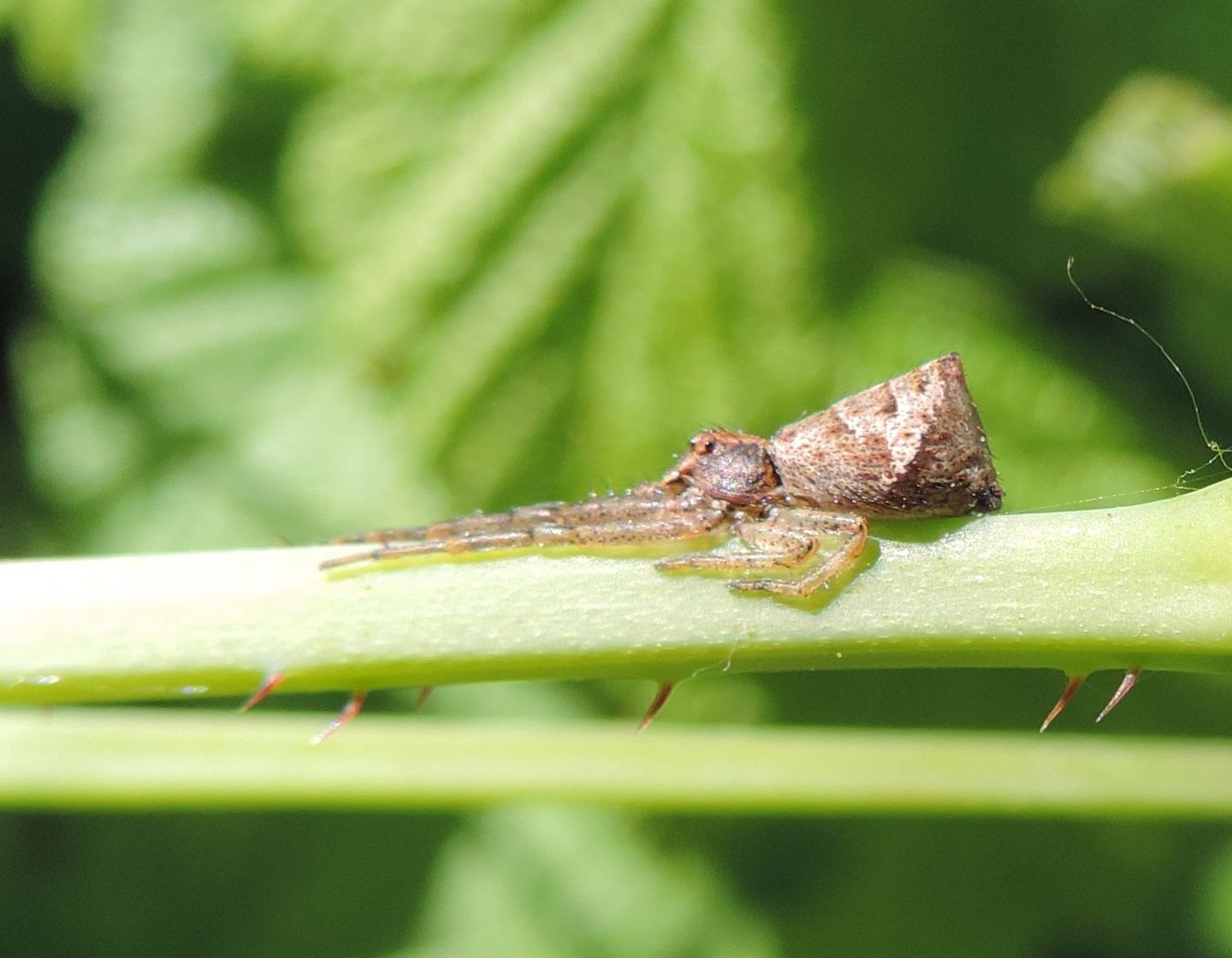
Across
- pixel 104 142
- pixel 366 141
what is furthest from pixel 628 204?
pixel 104 142

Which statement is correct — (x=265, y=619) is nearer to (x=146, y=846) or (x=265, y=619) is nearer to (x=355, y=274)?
(x=355, y=274)

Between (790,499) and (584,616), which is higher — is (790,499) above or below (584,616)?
below

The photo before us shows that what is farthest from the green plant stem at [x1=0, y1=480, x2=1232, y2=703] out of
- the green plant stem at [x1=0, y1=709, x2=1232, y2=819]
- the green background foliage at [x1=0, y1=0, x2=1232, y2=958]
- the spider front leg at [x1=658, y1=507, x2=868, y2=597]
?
the green background foliage at [x1=0, y1=0, x2=1232, y2=958]

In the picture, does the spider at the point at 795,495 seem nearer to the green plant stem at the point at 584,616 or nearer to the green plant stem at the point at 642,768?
the green plant stem at the point at 584,616

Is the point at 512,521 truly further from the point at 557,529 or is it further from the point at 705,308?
the point at 705,308

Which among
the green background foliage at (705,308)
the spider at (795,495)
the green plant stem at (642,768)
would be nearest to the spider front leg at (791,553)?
the spider at (795,495)

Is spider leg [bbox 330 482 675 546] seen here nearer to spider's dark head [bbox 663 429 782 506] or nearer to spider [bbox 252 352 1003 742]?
spider [bbox 252 352 1003 742]

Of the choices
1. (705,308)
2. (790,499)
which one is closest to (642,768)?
(790,499)
